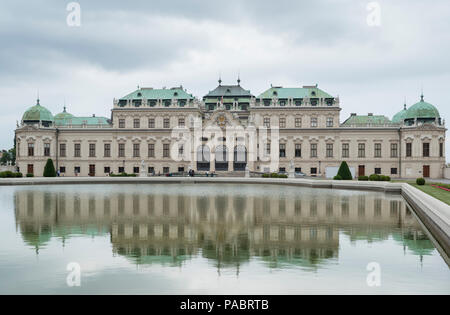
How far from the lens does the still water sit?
10.4 m

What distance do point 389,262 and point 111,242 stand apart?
341 inches

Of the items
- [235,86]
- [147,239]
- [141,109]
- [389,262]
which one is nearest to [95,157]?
[141,109]

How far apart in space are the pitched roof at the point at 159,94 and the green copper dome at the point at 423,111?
37160 millimetres

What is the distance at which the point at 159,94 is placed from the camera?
8088cm

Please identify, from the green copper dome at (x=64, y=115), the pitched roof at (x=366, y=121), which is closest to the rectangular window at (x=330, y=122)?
the pitched roof at (x=366, y=121)

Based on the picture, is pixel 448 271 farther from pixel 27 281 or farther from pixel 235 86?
pixel 235 86

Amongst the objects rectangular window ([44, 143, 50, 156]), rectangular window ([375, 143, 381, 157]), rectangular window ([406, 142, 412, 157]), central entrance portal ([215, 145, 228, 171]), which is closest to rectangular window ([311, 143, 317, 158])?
rectangular window ([375, 143, 381, 157])

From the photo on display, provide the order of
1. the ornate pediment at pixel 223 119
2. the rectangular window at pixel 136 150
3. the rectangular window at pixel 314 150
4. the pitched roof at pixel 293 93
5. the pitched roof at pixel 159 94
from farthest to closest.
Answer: the pitched roof at pixel 159 94 < the rectangular window at pixel 136 150 < the pitched roof at pixel 293 93 < the rectangular window at pixel 314 150 < the ornate pediment at pixel 223 119

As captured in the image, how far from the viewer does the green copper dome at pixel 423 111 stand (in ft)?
241

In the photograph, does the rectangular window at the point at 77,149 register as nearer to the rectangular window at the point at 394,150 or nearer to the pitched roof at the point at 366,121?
the pitched roof at the point at 366,121

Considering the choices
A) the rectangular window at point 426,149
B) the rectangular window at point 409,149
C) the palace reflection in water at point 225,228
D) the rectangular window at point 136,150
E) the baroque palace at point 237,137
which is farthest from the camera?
the rectangular window at point 136,150

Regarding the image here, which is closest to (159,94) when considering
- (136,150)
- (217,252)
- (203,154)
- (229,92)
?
(136,150)

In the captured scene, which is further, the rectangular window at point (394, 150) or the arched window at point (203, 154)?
the arched window at point (203, 154)

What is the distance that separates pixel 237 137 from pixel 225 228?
5911cm
